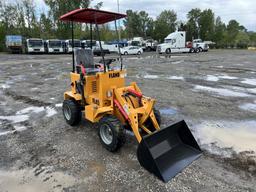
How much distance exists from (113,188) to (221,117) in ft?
12.6

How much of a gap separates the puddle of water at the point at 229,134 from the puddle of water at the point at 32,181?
262 centimetres

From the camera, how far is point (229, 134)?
4.88 meters

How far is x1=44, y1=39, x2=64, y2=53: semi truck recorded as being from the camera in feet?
114

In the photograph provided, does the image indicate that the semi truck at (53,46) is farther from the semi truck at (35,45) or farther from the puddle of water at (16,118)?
the puddle of water at (16,118)

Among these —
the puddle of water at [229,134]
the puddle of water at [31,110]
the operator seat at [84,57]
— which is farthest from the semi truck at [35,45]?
the puddle of water at [229,134]

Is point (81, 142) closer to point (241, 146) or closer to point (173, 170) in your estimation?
point (173, 170)

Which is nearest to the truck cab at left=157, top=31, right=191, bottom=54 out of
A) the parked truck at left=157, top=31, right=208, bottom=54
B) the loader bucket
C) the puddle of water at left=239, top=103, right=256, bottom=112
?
the parked truck at left=157, top=31, right=208, bottom=54

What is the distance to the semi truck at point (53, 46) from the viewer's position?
3478 centimetres

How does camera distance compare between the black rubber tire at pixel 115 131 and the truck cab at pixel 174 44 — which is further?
the truck cab at pixel 174 44

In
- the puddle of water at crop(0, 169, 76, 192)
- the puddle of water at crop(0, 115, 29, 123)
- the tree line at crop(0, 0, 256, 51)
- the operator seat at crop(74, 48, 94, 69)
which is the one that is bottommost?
the puddle of water at crop(0, 169, 76, 192)

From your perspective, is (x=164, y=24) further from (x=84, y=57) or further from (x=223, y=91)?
(x=84, y=57)

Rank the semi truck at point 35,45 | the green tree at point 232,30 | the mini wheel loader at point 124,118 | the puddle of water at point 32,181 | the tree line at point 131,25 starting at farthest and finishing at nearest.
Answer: the green tree at point 232,30 → the tree line at point 131,25 → the semi truck at point 35,45 → the mini wheel loader at point 124,118 → the puddle of water at point 32,181

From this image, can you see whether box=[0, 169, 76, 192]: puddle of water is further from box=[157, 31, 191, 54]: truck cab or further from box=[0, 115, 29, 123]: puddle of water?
box=[157, 31, 191, 54]: truck cab

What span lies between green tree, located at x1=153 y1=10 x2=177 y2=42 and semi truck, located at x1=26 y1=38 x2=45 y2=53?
Answer: 35.8 m
